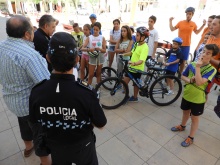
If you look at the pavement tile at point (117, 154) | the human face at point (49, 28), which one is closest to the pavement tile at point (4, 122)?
the pavement tile at point (117, 154)

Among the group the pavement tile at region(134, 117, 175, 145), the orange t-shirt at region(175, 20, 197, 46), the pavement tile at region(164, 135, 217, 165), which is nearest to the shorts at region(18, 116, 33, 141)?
the pavement tile at region(134, 117, 175, 145)

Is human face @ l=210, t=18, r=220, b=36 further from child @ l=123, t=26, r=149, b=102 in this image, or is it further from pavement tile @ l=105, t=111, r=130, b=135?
pavement tile @ l=105, t=111, r=130, b=135

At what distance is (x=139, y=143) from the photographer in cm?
251

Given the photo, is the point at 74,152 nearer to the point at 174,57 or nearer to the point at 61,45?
the point at 61,45

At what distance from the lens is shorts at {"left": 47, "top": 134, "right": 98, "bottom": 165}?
1.28m

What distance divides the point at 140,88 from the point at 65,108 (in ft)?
8.02

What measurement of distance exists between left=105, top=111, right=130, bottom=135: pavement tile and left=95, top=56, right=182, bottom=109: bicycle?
0.89 feet

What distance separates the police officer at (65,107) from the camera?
103cm

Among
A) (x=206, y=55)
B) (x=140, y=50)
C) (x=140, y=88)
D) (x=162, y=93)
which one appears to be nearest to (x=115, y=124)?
(x=140, y=88)

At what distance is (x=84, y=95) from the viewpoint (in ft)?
3.59

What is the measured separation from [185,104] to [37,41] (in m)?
2.24

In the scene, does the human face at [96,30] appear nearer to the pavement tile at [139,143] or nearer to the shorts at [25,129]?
the pavement tile at [139,143]

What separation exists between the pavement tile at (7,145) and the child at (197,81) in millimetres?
2464

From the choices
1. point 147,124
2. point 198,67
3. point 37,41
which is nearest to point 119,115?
point 147,124
